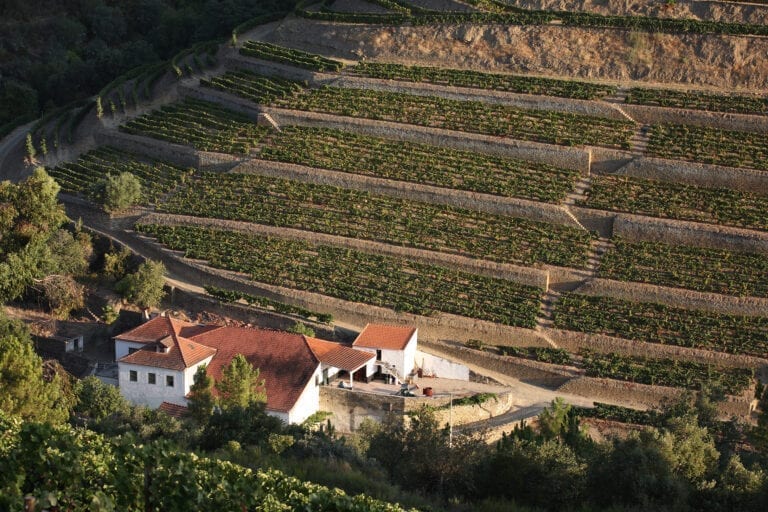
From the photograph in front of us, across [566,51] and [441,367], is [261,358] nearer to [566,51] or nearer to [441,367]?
[441,367]

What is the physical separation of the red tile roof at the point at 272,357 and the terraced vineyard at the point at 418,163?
1341cm

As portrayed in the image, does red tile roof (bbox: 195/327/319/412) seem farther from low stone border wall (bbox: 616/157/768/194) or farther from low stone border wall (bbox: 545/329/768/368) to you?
low stone border wall (bbox: 616/157/768/194)

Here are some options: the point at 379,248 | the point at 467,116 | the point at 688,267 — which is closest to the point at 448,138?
the point at 467,116

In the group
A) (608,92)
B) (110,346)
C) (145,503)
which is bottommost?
(110,346)

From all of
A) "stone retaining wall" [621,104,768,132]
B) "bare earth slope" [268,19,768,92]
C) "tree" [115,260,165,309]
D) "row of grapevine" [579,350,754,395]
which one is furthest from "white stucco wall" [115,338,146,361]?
"stone retaining wall" [621,104,768,132]

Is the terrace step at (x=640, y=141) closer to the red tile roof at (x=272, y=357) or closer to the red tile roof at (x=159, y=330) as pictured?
the red tile roof at (x=272, y=357)

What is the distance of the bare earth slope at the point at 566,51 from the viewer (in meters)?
66.9

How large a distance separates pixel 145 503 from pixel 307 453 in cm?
975

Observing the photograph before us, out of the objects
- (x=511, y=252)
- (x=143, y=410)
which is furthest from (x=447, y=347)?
Answer: (x=143, y=410)

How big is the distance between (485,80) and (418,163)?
750 centimetres

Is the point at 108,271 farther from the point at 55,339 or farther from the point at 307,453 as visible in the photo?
the point at 307,453

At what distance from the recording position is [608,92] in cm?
6681

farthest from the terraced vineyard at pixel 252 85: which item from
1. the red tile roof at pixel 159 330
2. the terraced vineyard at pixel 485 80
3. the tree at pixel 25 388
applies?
the tree at pixel 25 388

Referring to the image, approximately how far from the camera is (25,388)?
1743 inches
